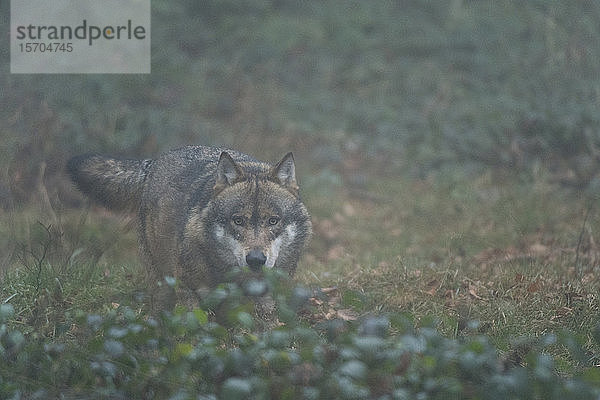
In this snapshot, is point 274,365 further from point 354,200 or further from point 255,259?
point 354,200

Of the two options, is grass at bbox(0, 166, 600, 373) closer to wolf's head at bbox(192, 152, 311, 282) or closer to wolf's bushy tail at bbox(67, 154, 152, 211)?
wolf's bushy tail at bbox(67, 154, 152, 211)

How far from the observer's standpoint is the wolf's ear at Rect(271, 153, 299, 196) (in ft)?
20.9

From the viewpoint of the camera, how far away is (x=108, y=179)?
23.7 ft

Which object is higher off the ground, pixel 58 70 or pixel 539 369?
pixel 58 70

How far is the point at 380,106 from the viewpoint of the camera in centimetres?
1513

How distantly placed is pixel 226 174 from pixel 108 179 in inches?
62.0

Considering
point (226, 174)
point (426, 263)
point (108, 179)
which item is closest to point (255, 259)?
point (226, 174)

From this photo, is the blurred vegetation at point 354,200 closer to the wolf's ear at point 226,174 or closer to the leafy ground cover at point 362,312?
the leafy ground cover at point 362,312

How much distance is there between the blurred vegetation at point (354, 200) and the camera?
161 inches

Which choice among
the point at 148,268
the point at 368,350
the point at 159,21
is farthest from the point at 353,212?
the point at 368,350

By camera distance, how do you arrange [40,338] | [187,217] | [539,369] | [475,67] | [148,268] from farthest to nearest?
1. [475,67]
2. [148,268]
3. [187,217]
4. [40,338]
5. [539,369]

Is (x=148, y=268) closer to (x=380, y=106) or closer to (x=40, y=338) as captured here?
(x=40, y=338)

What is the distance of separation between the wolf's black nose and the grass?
72 centimetres

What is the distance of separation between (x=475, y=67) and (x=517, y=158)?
5163 mm
